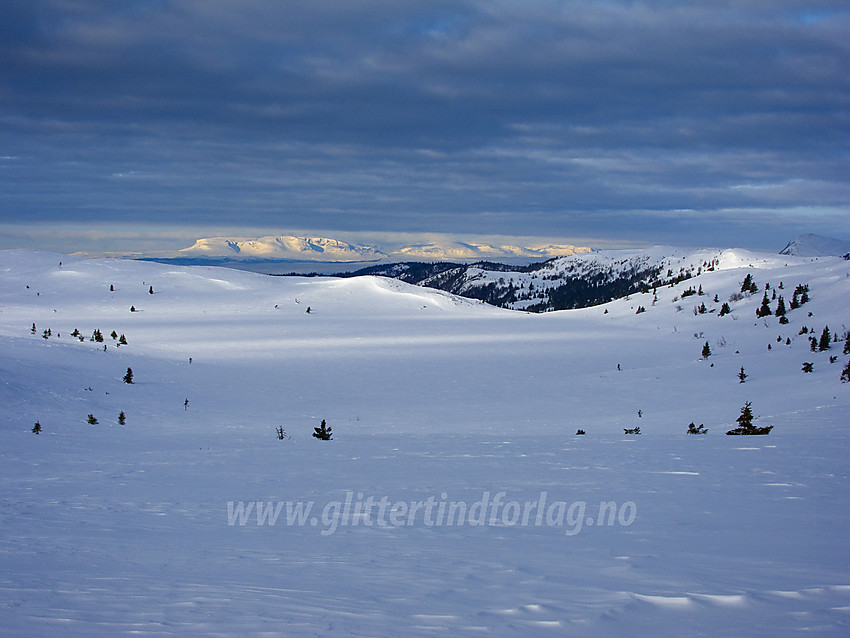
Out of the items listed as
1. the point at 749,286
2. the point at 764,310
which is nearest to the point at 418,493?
the point at 764,310

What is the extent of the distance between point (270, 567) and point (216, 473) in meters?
5.24

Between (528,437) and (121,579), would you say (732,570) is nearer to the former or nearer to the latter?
(121,579)

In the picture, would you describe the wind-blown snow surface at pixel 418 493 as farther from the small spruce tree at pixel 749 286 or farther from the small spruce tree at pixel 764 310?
the small spruce tree at pixel 749 286

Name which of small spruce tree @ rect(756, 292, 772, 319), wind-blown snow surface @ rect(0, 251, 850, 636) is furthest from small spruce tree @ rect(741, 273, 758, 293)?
wind-blown snow surface @ rect(0, 251, 850, 636)

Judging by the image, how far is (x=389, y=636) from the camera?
3627mm

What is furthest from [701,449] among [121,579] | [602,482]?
[121,579]

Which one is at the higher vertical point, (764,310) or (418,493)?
(764,310)

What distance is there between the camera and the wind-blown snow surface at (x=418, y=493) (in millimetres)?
4055

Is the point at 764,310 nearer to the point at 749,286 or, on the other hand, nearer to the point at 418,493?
the point at 749,286

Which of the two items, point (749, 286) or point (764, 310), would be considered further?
point (749, 286)

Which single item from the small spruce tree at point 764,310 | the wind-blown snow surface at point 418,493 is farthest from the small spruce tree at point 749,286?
the wind-blown snow surface at point 418,493

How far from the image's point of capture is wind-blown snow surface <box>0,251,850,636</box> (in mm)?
4055

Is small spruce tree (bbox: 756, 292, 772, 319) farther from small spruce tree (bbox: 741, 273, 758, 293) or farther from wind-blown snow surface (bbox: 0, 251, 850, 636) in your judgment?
wind-blown snow surface (bbox: 0, 251, 850, 636)

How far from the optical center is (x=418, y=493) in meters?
8.38
